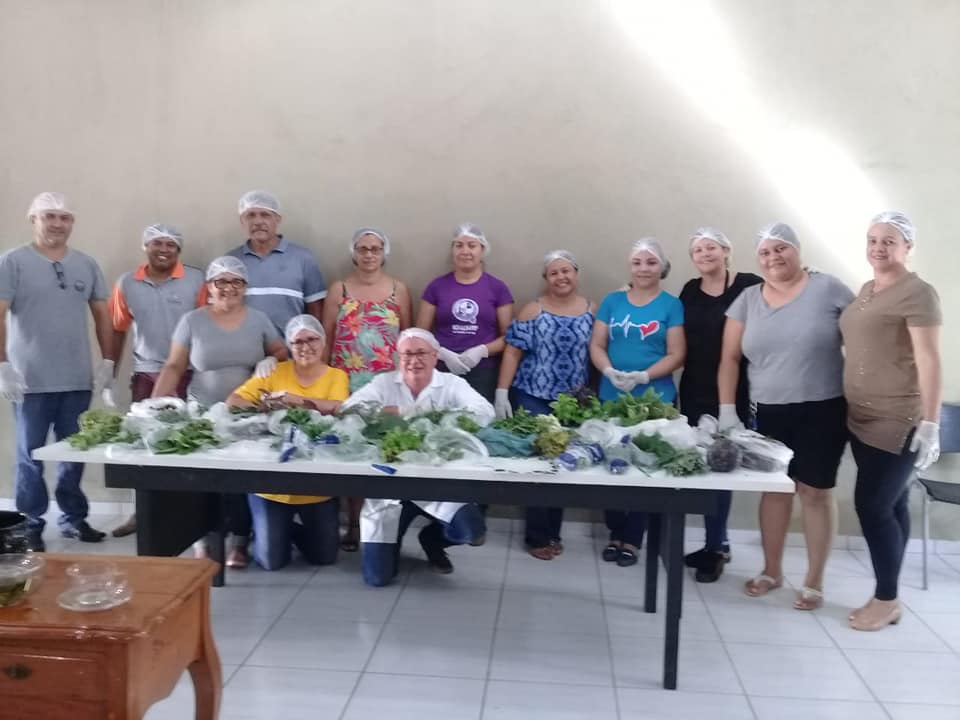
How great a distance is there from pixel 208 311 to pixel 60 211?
2.78 feet

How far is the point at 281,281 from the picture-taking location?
392cm

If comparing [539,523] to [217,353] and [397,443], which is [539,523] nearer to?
[397,443]

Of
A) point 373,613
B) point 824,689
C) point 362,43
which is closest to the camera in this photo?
point 824,689

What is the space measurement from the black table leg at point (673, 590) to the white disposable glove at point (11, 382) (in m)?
2.86

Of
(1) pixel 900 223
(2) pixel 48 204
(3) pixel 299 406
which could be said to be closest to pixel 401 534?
(3) pixel 299 406

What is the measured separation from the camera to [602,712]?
2494 millimetres

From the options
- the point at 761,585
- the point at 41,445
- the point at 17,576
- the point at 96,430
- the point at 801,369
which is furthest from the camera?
the point at 41,445

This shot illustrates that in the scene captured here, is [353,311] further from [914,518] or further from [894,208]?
[914,518]

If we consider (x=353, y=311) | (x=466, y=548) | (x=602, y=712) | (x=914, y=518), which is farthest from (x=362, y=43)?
(x=914, y=518)

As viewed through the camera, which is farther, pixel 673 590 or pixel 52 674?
pixel 673 590

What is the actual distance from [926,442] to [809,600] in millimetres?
839

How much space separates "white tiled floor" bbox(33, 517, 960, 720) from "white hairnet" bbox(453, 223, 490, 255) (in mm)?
1465

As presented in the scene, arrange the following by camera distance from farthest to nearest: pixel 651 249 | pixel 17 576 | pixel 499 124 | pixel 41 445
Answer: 1. pixel 499 124
2. pixel 41 445
3. pixel 651 249
4. pixel 17 576

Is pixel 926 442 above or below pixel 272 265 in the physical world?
below
